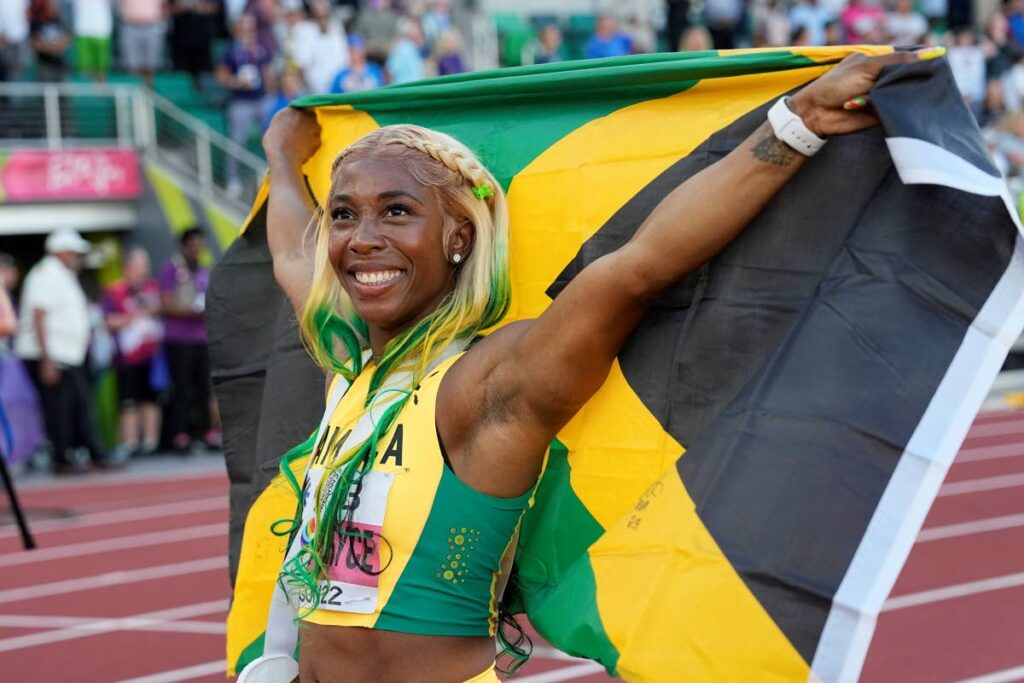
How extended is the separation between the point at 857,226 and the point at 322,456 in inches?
40.2

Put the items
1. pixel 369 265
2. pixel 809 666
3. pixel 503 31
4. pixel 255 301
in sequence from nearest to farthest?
pixel 809 666
pixel 369 265
pixel 255 301
pixel 503 31

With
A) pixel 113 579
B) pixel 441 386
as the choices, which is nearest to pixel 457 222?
pixel 441 386

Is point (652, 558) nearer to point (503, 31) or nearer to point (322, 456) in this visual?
point (322, 456)

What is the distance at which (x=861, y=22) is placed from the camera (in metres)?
15.6

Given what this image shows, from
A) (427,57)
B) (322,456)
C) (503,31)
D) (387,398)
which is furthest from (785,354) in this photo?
(503,31)

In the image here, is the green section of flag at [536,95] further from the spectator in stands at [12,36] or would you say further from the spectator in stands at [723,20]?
the spectator in stands at [723,20]

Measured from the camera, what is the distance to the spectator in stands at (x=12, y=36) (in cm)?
1198

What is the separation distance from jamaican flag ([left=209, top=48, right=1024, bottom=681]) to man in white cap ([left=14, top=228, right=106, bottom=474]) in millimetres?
7583

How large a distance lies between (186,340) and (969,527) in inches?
232

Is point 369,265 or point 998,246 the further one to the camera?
point 369,265

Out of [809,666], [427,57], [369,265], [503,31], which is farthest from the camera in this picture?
[503,31]

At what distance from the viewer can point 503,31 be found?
16.3 meters

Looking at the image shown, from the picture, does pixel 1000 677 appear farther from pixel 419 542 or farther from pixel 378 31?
pixel 378 31

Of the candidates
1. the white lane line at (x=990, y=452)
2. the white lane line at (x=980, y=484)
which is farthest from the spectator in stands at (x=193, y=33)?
the white lane line at (x=980, y=484)
